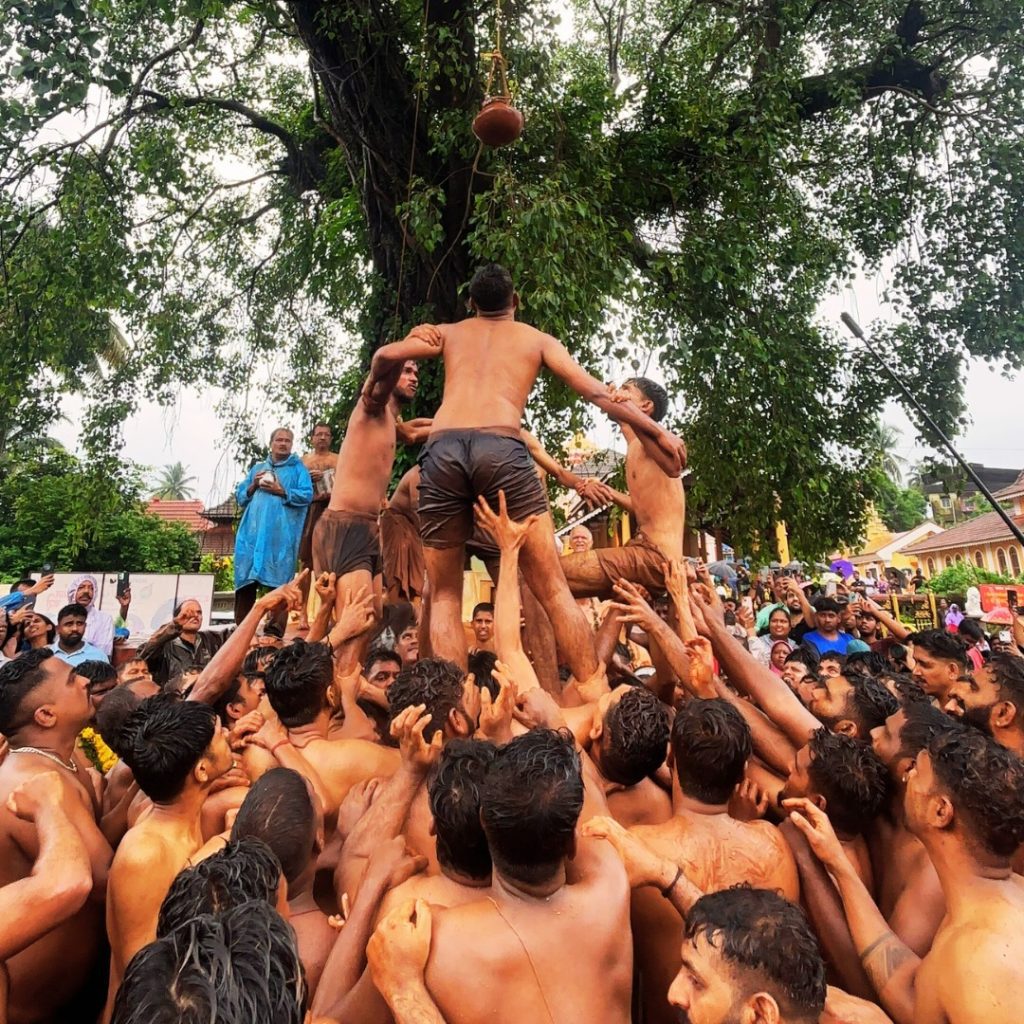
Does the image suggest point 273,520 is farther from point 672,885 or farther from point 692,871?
point 672,885

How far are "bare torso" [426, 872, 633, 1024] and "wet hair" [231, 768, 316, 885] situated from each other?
1.30 feet

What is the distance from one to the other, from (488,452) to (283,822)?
2095 mm

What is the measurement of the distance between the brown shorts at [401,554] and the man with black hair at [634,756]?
3.20 m

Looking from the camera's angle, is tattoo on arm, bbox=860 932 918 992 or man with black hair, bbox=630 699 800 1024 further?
man with black hair, bbox=630 699 800 1024

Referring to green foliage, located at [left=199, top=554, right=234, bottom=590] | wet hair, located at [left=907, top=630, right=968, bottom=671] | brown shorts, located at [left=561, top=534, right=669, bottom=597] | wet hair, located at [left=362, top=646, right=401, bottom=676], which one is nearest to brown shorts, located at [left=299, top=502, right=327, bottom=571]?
wet hair, located at [left=362, top=646, right=401, bottom=676]

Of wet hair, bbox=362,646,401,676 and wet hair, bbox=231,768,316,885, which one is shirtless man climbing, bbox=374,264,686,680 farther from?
wet hair, bbox=231,768,316,885

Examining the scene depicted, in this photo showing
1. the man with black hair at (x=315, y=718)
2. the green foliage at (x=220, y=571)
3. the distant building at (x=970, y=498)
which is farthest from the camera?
the distant building at (x=970, y=498)

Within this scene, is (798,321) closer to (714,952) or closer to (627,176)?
(627,176)

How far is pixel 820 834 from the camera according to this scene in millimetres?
1913

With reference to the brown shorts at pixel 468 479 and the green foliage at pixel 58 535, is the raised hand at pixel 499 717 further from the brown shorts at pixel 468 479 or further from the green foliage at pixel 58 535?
the green foliage at pixel 58 535

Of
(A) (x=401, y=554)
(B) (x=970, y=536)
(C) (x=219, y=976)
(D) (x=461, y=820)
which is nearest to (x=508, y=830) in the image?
(D) (x=461, y=820)

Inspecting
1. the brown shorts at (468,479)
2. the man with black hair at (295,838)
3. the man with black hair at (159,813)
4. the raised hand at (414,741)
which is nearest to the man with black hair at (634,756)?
the raised hand at (414,741)

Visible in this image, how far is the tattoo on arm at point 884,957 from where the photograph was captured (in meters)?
1.70

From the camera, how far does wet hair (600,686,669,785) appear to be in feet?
7.64
